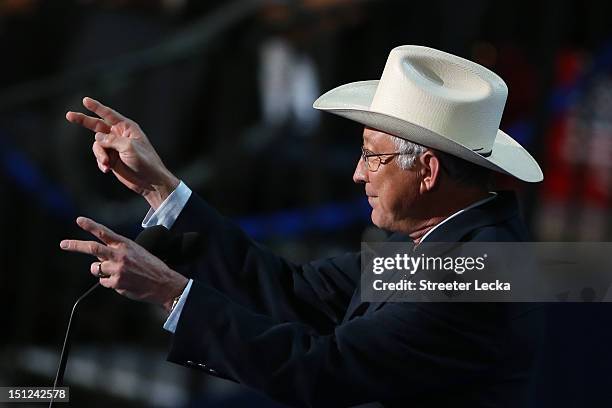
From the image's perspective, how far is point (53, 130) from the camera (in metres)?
7.23

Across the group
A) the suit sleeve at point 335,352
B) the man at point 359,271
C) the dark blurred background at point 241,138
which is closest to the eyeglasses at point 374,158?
the man at point 359,271

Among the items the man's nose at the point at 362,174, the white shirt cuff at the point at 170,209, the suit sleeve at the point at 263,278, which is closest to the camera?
the man's nose at the point at 362,174

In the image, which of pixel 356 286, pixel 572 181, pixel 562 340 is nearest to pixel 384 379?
pixel 356 286

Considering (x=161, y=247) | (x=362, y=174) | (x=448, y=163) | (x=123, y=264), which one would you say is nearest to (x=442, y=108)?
(x=448, y=163)

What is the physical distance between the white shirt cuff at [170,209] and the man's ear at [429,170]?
28.5 inches

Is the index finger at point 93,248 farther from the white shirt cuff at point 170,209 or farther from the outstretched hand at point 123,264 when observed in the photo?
the white shirt cuff at point 170,209

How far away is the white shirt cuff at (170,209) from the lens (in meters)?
3.46

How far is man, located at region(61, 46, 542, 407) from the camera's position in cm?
292

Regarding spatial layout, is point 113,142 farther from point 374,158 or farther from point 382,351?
point 382,351

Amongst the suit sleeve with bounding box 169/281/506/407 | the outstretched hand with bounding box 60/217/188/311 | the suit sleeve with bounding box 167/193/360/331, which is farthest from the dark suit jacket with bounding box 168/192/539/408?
the suit sleeve with bounding box 167/193/360/331

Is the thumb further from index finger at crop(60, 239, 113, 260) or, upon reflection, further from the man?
index finger at crop(60, 239, 113, 260)

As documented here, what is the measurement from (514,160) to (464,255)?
35 centimetres

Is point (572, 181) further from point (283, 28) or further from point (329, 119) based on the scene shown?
point (283, 28)

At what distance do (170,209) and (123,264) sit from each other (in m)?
0.71
